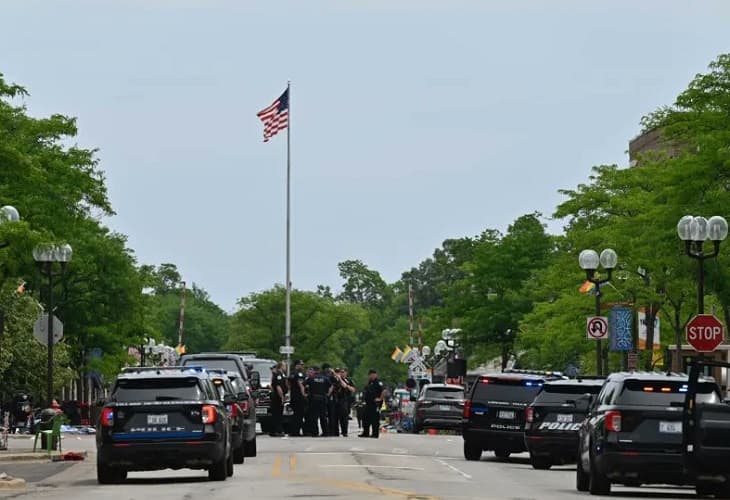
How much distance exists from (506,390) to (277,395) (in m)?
12.0

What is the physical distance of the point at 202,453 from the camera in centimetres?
2644

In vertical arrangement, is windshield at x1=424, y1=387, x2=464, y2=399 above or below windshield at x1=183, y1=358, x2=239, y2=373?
below

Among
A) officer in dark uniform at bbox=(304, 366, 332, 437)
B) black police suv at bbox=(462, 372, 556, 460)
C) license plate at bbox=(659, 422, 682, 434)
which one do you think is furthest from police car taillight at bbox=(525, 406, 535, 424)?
officer in dark uniform at bbox=(304, 366, 332, 437)

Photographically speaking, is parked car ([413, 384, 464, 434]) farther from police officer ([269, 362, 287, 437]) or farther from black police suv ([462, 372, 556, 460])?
black police suv ([462, 372, 556, 460])

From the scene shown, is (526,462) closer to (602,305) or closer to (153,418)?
(153,418)

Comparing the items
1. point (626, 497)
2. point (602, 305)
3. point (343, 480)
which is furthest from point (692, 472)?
point (602, 305)

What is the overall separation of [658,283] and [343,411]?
11.9m

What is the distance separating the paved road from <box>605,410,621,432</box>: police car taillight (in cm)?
99

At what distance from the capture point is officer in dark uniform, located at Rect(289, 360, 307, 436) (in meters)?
48.0

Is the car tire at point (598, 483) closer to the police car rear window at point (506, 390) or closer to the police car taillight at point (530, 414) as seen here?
the police car taillight at point (530, 414)

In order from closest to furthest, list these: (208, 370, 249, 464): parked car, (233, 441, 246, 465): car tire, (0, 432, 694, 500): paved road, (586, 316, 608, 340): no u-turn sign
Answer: (0, 432, 694, 500): paved road < (208, 370, 249, 464): parked car < (233, 441, 246, 465): car tire < (586, 316, 608, 340): no u-turn sign

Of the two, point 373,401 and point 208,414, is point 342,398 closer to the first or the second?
point 373,401

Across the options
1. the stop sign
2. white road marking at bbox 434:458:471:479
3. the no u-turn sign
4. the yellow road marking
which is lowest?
white road marking at bbox 434:458:471:479

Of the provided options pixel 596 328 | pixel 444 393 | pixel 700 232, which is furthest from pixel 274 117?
pixel 700 232
